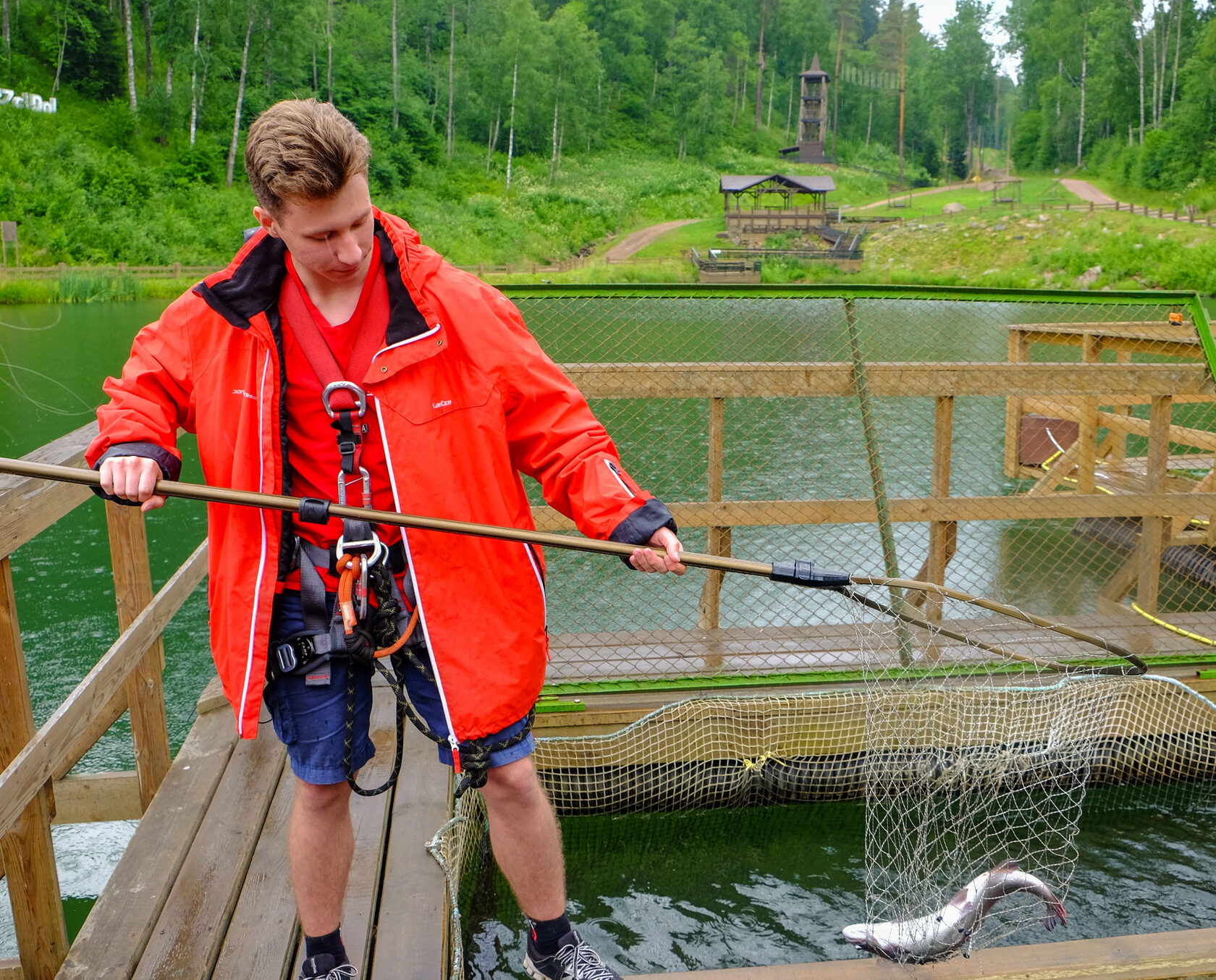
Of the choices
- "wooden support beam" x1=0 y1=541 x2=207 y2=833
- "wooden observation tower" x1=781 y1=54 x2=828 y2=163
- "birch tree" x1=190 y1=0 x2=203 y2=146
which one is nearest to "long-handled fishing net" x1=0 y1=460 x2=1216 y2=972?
"wooden support beam" x1=0 y1=541 x2=207 y2=833

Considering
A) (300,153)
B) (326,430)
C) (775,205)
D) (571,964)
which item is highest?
(775,205)

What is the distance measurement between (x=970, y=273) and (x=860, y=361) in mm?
40939

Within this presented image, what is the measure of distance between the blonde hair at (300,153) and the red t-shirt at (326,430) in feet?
0.75

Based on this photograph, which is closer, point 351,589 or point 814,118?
point 351,589

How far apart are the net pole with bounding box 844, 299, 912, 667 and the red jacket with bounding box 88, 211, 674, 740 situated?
2071 millimetres

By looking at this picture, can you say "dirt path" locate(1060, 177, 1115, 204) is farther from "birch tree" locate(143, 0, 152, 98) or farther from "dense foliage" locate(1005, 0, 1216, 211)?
"birch tree" locate(143, 0, 152, 98)

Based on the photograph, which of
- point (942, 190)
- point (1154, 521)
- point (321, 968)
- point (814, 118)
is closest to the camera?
point (321, 968)

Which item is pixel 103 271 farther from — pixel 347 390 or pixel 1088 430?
pixel 347 390

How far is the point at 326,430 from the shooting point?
2150mm

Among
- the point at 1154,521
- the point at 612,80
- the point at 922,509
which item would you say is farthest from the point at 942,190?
the point at 922,509

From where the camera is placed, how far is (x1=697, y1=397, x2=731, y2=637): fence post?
421cm

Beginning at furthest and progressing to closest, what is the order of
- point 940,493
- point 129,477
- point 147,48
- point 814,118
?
point 814,118
point 147,48
point 940,493
point 129,477

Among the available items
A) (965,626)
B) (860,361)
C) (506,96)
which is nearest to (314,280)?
(860,361)

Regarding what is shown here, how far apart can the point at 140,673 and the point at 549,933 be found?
1947 mm
